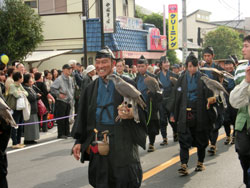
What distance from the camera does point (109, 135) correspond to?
4094mm

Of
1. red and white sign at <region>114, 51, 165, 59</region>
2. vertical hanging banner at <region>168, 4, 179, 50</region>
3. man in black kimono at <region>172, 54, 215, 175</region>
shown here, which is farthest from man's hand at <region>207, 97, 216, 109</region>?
vertical hanging banner at <region>168, 4, 179, 50</region>

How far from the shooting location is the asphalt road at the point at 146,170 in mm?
6234

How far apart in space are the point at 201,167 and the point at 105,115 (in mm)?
3331

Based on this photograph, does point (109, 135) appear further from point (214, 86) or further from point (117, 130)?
point (214, 86)

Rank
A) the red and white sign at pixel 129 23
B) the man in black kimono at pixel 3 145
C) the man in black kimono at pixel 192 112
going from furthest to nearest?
the red and white sign at pixel 129 23
the man in black kimono at pixel 192 112
the man in black kimono at pixel 3 145

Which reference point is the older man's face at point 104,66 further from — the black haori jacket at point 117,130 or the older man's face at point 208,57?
the older man's face at point 208,57

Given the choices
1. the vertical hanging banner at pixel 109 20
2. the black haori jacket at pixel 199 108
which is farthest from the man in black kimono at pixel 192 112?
the vertical hanging banner at pixel 109 20

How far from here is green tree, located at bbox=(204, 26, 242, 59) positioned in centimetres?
4656

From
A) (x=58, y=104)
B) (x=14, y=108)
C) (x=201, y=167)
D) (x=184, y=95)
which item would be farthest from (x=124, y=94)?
(x=58, y=104)

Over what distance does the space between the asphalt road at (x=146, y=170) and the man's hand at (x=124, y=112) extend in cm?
245

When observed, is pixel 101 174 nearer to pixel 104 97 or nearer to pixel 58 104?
pixel 104 97

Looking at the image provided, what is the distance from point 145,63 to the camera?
8.70 m

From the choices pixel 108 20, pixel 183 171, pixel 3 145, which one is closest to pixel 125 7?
pixel 108 20

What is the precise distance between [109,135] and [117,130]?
0.10 meters
